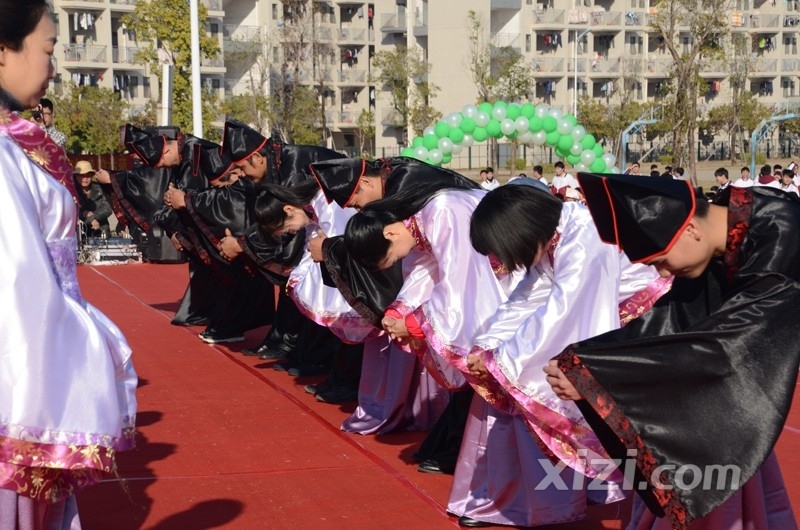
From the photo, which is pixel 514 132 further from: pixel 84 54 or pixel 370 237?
pixel 84 54

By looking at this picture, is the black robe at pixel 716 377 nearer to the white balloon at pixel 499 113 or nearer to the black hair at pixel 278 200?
the black hair at pixel 278 200

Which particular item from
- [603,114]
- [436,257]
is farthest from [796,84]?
[436,257]

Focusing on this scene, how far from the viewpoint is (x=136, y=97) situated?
152ft

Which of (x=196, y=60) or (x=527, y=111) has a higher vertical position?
(x=196, y=60)

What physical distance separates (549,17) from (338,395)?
1736 inches

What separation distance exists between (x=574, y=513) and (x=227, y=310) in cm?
556

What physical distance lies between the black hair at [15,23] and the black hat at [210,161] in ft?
20.5

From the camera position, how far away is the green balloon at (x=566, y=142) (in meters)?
17.1

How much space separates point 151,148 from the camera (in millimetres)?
10008

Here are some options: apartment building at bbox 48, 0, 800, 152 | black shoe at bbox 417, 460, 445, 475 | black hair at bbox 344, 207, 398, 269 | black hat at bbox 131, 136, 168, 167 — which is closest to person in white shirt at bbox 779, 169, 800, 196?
black hat at bbox 131, 136, 168, 167

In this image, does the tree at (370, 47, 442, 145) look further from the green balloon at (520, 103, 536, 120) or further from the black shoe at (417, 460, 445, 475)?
the black shoe at (417, 460, 445, 475)

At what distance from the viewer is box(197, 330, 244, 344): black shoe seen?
995cm

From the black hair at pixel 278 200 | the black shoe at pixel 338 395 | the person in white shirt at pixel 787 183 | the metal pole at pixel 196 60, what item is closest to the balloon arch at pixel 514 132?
the metal pole at pixel 196 60

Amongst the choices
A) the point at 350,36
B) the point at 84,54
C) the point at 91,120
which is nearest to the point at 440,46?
the point at 350,36
